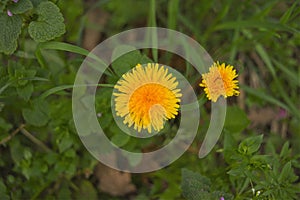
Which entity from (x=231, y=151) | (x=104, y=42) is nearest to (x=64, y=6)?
(x=104, y=42)

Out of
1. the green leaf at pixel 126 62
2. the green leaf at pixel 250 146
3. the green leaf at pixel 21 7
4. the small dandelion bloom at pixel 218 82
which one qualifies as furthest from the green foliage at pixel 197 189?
the green leaf at pixel 21 7

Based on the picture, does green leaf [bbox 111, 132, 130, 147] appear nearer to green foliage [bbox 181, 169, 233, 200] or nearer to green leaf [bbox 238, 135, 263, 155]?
green foliage [bbox 181, 169, 233, 200]

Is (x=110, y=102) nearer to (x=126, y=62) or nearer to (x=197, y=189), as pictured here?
(x=126, y=62)

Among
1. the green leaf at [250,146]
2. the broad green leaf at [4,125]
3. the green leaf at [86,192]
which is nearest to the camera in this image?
the green leaf at [250,146]

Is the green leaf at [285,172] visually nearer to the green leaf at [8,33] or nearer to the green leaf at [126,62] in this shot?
the green leaf at [126,62]

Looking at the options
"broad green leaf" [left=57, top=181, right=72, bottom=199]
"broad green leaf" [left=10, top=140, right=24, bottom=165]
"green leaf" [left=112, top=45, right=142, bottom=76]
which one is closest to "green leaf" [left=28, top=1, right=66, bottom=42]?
"green leaf" [left=112, top=45, right=142, bottom=76]

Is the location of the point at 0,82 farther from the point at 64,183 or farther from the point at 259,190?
the point at 259,190

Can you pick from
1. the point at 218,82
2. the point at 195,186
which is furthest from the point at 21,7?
the point at 195,186
